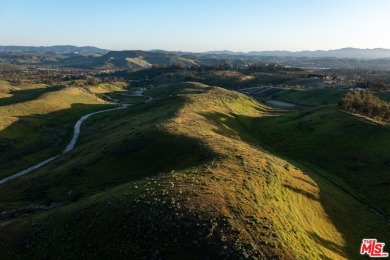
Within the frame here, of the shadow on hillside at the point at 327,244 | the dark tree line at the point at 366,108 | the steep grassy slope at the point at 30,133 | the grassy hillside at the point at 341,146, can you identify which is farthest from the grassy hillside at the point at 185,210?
the dark tree line at the point at 366,108

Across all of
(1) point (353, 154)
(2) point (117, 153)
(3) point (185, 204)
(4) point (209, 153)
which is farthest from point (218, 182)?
(1) point (353, 154)

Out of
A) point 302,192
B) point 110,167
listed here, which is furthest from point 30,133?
point 302,192

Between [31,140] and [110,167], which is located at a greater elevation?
[110,167]

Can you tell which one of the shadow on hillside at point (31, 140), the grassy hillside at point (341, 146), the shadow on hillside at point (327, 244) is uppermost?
the shadow on hillside at point (327, 244)

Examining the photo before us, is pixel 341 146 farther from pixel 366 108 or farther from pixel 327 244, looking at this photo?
pixel 327 244

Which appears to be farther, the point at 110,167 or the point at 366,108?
the point at 366,108

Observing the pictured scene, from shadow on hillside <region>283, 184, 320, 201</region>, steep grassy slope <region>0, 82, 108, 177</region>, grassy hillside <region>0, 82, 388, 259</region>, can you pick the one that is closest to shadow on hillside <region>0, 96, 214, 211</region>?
grassy hillside <region>0, 82, 388, 259</region>

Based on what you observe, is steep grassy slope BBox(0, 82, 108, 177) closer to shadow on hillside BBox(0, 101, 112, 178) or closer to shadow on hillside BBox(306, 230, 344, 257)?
shadow on hillside BBox(0, 101, 112, 178)

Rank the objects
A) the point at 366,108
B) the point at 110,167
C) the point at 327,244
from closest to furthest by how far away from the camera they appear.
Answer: the point at 327,244 → the point at 110,167 → the point at 366,108

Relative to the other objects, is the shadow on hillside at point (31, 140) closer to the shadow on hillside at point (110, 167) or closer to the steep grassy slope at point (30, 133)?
the steep grassy slope at point (30, 133)
